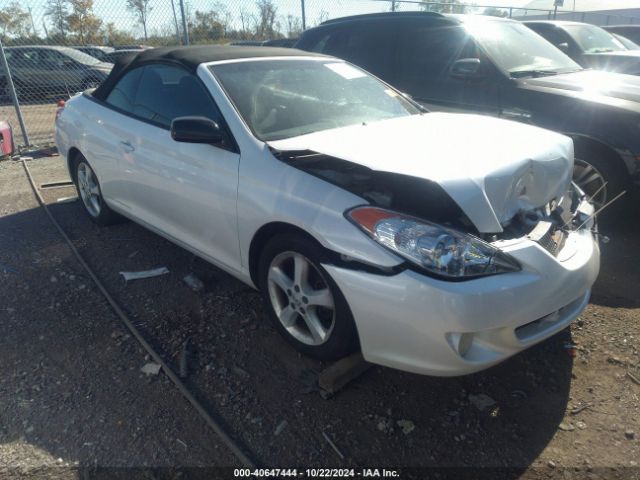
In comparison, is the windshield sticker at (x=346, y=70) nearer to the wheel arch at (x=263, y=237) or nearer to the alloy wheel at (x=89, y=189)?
the wheel arch at (x=263, y=237)

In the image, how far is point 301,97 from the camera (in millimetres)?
3369

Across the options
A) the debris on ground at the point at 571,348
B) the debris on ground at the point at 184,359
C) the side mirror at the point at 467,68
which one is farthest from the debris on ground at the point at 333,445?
the side mirror at the point at 467,68

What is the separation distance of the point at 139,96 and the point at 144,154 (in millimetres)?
622

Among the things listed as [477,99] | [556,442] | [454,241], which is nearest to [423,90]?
[477,99]

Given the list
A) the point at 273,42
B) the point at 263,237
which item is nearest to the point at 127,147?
the point at 263,237

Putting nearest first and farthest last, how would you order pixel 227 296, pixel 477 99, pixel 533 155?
pixel 533 155 < pixel 227 296 < pixel 477 99

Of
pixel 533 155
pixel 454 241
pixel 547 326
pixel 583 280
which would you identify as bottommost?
pixel 547 326

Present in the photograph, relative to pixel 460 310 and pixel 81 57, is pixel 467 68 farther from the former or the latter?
pixel 81 57

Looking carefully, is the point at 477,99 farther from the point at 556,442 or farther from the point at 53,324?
the point at 53,324

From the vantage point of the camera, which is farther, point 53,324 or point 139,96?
point 139,96

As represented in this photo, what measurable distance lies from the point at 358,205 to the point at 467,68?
3054 millimetres

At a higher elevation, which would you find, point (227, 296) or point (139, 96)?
point (139, 96)

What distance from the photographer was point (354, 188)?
254 cm

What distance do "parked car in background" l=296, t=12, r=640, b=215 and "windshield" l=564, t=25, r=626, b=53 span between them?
3.71 metres
